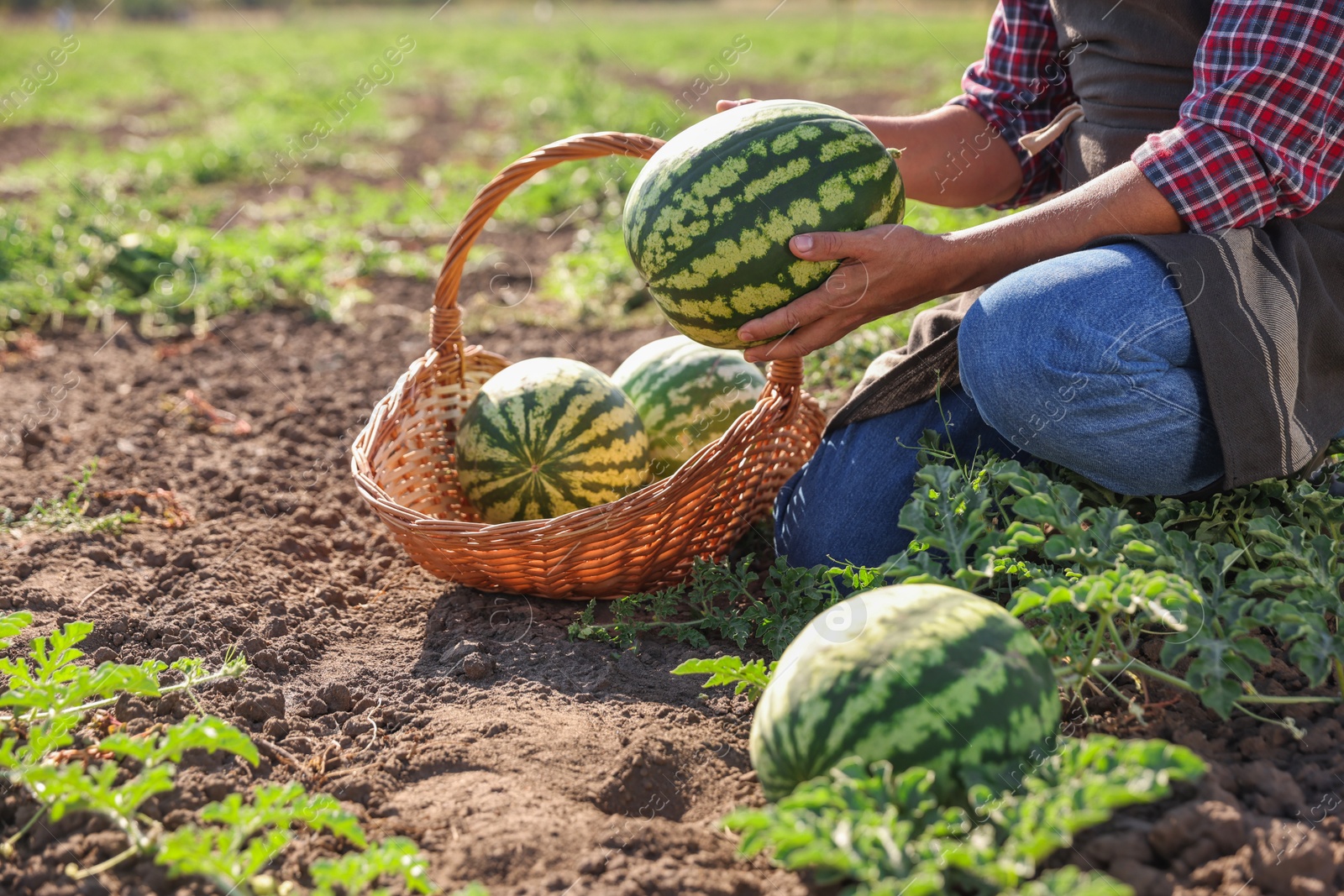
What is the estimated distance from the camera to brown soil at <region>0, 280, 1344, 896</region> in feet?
5.08

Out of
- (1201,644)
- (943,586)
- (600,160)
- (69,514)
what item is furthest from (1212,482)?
(600,160)

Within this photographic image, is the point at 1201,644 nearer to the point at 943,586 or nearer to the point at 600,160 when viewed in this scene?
the point at 943,586

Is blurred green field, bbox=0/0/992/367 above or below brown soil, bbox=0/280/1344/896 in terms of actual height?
above

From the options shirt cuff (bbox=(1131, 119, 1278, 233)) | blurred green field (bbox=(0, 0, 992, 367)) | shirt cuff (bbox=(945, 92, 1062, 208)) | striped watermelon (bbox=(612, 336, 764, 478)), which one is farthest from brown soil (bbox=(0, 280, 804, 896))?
shirt cuff (bbox=(945, 92, 1062, 208))

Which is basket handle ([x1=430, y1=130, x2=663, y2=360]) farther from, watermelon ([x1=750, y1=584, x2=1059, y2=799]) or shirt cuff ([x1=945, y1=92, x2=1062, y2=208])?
watermelon ([x1=750, y1=584, x2=1059, y2=799])

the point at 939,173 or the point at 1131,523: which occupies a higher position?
the point at 939,173

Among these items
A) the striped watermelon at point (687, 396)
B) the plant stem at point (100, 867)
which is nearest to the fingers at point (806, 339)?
the striped watermelon at point (687, 396)

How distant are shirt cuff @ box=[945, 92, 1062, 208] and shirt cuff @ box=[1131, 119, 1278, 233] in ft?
2.65

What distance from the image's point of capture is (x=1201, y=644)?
165 cm

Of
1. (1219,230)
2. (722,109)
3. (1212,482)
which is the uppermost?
(722,109)

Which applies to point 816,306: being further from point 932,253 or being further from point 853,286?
point 932,253

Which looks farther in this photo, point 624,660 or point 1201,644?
point 624,660

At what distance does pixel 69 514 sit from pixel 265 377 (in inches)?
49.9

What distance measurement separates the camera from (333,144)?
368 inches
